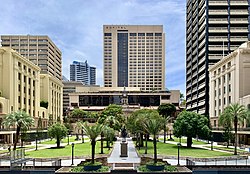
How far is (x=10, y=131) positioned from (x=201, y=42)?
7582 centimetres

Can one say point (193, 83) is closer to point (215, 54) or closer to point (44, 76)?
point (215, 54)

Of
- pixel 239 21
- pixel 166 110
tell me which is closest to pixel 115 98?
pixel 166 110

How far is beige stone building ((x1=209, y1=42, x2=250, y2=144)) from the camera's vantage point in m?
77.1

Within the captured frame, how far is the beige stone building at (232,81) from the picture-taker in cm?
7706

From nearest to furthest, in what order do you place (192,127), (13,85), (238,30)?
(192,127), (13,85), (238,30)

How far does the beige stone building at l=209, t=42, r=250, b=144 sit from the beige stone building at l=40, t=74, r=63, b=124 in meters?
61.4

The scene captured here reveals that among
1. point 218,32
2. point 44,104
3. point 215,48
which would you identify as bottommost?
point 44,104

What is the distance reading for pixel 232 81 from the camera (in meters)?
81.5

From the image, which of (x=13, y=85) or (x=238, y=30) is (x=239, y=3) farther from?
(x=13, y=85)

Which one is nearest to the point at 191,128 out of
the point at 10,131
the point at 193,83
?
the point at 10,131

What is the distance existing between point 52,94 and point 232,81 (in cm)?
7521

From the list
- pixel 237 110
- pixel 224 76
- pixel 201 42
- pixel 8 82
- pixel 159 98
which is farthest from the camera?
pixel 159 98

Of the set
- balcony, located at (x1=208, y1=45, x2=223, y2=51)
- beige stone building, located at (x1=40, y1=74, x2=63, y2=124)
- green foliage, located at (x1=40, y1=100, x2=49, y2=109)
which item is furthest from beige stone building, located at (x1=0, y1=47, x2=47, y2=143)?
balcony, located at (x1=208, y1=45, x2=223, y2=51)

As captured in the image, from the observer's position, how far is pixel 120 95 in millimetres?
180500
